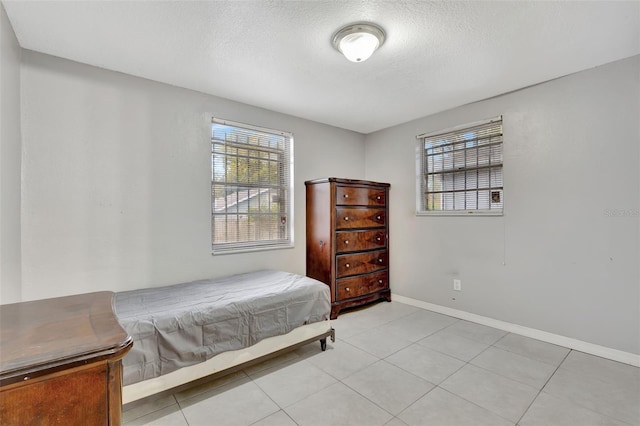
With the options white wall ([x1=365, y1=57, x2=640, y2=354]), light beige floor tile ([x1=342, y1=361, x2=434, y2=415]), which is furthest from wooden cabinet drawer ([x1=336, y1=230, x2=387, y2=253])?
light beige floor tile ([x1=342, y1=361, x2=434, y2=415])

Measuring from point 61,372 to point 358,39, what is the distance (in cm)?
218

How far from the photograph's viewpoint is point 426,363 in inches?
92.5

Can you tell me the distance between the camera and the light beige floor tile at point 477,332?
281cm

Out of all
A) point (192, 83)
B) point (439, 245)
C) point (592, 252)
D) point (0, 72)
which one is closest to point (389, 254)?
point (439, 245)

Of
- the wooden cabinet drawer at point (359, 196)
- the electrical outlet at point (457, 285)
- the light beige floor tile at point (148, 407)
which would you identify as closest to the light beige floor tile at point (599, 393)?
the electrical outlet at point (457, 285)

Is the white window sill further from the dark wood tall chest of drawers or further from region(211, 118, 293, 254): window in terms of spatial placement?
region(211, 118, 293, 254): window

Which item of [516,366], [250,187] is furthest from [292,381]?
[250,187]

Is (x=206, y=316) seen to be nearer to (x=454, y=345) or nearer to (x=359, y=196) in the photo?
(x=454, y=345)

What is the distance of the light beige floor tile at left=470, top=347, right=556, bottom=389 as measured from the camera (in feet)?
6.97

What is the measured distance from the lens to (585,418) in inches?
67.4

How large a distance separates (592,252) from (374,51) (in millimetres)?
2448

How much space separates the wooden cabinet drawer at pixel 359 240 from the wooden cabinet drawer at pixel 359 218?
0.30 feet

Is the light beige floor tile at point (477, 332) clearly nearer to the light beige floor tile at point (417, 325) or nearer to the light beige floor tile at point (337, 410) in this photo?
the light beige floor tile at point (417, 325)

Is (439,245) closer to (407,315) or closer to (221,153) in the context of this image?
(407,315)
